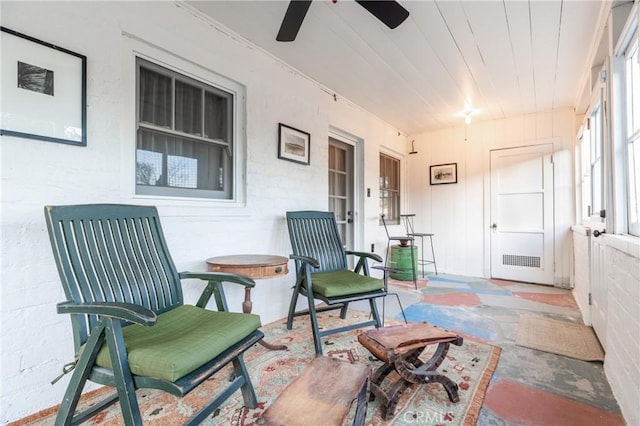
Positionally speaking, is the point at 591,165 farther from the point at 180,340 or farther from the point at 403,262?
the point at 180,340

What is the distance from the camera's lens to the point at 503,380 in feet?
5.72

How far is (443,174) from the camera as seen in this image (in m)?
4.96

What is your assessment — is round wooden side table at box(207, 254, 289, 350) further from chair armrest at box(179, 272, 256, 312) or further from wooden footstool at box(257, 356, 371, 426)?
wooden footstool at box(257, 356, 371, 426)

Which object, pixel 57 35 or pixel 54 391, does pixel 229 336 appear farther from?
pixel 57 35

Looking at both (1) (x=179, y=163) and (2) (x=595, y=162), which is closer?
(1) (x=179, y=163)

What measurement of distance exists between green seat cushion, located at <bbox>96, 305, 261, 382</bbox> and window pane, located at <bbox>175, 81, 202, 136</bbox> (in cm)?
130

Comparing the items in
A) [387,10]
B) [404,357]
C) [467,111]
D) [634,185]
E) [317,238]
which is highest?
[467,111]

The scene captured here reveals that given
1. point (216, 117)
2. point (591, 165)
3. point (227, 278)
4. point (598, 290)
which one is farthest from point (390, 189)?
point (227, 278)

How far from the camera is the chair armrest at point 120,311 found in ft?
3.40

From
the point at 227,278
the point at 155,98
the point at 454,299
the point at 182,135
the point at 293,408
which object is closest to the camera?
the point at 293,408

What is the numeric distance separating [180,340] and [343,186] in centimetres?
308

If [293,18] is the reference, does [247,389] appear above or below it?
below

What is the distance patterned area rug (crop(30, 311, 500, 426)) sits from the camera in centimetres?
141

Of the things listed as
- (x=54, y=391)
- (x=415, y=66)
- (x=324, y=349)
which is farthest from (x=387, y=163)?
(x=54, y=391)
